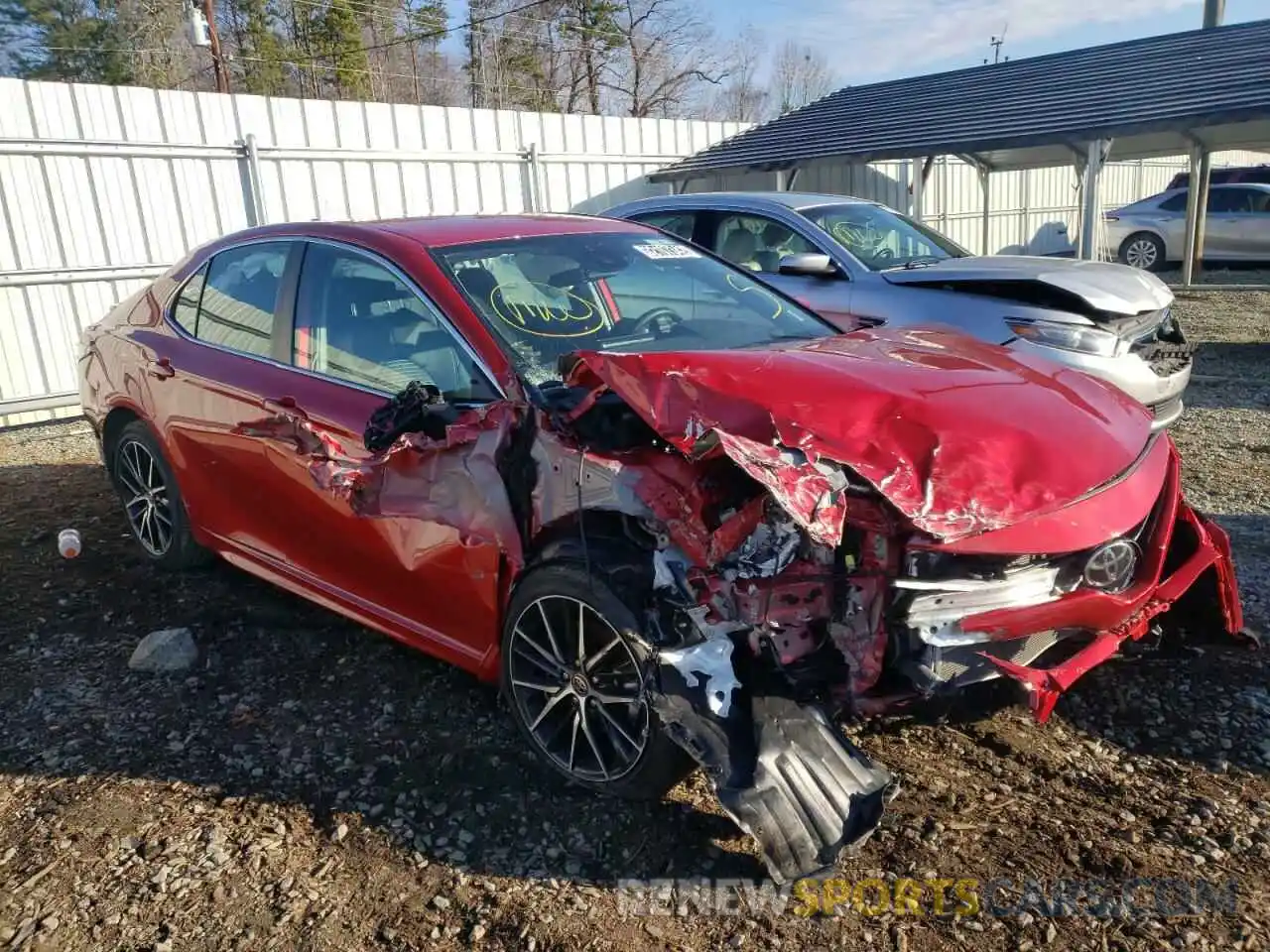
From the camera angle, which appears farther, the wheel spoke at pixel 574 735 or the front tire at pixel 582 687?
the wheel spoke at pixel 574 735

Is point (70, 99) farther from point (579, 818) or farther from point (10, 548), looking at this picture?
point (579, 818)

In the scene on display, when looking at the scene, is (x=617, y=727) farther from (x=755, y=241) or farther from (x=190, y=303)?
(x=755, y=241)

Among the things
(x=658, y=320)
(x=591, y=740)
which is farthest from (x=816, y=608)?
(x=658, y=320)

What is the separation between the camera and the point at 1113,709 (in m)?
3.31

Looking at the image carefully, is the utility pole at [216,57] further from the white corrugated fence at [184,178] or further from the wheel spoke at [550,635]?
the wheel spoke at [550,635]

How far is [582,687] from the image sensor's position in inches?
115

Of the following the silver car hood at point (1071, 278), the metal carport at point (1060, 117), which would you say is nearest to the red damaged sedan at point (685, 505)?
the silver car hood at point (1071, 278)

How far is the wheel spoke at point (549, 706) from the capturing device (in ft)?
9.77

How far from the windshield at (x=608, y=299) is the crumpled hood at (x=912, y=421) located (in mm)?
480

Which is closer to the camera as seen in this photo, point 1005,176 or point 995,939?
point 995,939

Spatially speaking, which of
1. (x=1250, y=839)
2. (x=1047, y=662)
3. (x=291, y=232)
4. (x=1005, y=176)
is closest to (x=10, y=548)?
(x=291, y=232)

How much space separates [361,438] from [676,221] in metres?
5.11

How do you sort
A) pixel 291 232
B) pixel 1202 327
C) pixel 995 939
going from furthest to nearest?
pixel 1202 327, pixel 291 232, pixel 995 939

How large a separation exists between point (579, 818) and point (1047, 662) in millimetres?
1418
